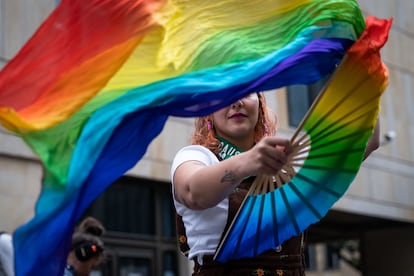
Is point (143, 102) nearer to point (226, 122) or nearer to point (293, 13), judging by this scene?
point (226, 122)

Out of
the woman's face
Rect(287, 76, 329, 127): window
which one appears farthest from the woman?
Rect(287, 76, 329, 127): window

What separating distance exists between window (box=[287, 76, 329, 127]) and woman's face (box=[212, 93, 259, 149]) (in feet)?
34.7

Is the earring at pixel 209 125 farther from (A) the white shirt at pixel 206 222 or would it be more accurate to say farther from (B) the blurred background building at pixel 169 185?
(B) the blurred background building at pixel 169 185

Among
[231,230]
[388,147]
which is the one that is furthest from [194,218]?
[388,147]

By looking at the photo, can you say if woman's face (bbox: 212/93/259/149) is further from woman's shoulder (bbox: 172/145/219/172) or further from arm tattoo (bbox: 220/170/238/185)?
arm tattoo (bbox: 220/170/238/185)

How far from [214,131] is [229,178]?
617 millimetres

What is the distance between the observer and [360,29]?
319cm

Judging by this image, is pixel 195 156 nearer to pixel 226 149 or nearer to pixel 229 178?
pixel 226 149

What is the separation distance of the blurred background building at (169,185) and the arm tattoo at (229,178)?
6873 mm

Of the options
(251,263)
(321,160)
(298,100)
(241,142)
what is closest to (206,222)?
(251,263)

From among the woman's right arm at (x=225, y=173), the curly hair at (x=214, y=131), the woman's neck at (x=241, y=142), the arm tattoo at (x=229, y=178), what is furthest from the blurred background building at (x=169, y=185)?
the arm tattoo at (x=229, y=178)

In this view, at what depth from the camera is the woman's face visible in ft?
11.1

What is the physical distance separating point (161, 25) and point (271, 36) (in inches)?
15.8

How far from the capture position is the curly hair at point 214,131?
3397 mm
